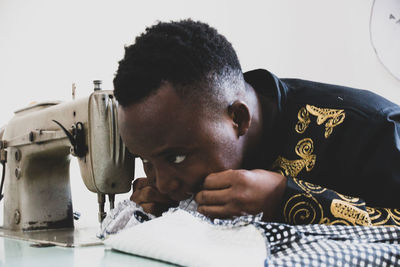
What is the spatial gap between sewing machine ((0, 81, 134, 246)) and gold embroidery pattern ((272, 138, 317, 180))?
1.30 feet

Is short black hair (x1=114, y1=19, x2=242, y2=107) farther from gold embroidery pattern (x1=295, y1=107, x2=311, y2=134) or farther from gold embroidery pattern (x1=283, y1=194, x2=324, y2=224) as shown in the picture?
gold embroidery pattern (x1=283, y1=194, x2=324, y2=224)

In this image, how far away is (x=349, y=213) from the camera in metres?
0.87

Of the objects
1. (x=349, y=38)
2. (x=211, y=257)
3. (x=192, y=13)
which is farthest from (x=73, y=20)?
(x=211, y=257)

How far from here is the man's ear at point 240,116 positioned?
3.30 ft

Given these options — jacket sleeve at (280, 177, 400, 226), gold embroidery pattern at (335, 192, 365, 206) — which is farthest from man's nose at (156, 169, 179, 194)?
gold embroidery pattern at (335, 192, 365, 206)

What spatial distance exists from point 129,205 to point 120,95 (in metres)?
0.31

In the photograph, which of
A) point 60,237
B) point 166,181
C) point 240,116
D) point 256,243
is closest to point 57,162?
point 60,237

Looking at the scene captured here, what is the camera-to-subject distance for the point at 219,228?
815 mm

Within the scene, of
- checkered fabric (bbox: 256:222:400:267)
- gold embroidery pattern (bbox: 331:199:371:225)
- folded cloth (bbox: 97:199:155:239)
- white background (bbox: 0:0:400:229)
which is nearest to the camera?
checkered fabric (bbox: 256:222:400:267)

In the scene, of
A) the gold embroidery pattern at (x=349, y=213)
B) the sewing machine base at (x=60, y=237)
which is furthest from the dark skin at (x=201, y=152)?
the sewing machine base at (x=60, y=237)

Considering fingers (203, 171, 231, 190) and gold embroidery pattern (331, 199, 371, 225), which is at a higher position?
fingers (203, 171, 231, 190)

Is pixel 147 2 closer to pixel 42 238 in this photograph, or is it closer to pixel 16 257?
pixel 42 238

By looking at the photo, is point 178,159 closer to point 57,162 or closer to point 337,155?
point 337,155

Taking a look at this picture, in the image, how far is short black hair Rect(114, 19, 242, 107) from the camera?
94cm
